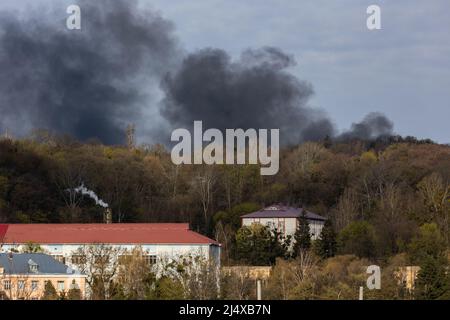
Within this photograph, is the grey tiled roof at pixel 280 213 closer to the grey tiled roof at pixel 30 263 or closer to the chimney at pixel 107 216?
the chimney at pixel 107 216

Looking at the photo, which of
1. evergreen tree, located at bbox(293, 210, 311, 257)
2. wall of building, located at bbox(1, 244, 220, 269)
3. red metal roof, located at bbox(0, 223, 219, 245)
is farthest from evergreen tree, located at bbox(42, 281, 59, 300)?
evergreen tree, located at bbox(293, 210, 311, 257)

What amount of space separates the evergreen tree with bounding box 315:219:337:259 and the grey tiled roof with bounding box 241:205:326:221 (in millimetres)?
Result: 8395

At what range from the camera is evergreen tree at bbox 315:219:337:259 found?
5438cm

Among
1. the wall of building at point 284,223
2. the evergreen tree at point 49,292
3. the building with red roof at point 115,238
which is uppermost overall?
the wall of building at point 284,223

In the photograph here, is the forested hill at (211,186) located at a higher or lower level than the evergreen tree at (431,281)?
higher

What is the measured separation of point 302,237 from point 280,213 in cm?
732

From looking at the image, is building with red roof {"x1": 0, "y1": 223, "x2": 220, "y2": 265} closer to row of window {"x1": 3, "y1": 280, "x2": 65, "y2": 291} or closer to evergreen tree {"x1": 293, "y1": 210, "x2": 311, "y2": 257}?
evergreen tree {"x1": 293, "y1": 210, "x2": 311, "y2": 257}

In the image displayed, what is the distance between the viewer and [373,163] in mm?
76562

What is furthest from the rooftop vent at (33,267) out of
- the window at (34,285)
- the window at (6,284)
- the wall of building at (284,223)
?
the wall of building at (284,223)

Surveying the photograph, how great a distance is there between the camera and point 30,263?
42.5 meters

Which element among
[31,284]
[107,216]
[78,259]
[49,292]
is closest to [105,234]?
[107,216]

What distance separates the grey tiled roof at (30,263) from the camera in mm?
41438

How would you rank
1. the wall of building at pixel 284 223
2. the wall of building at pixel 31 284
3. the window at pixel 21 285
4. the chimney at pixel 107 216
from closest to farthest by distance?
the wall of building at pixel 31 284
the window at pixel 21 285
the chimney at pixel 107 216
the wall of building at pixel 284 223
